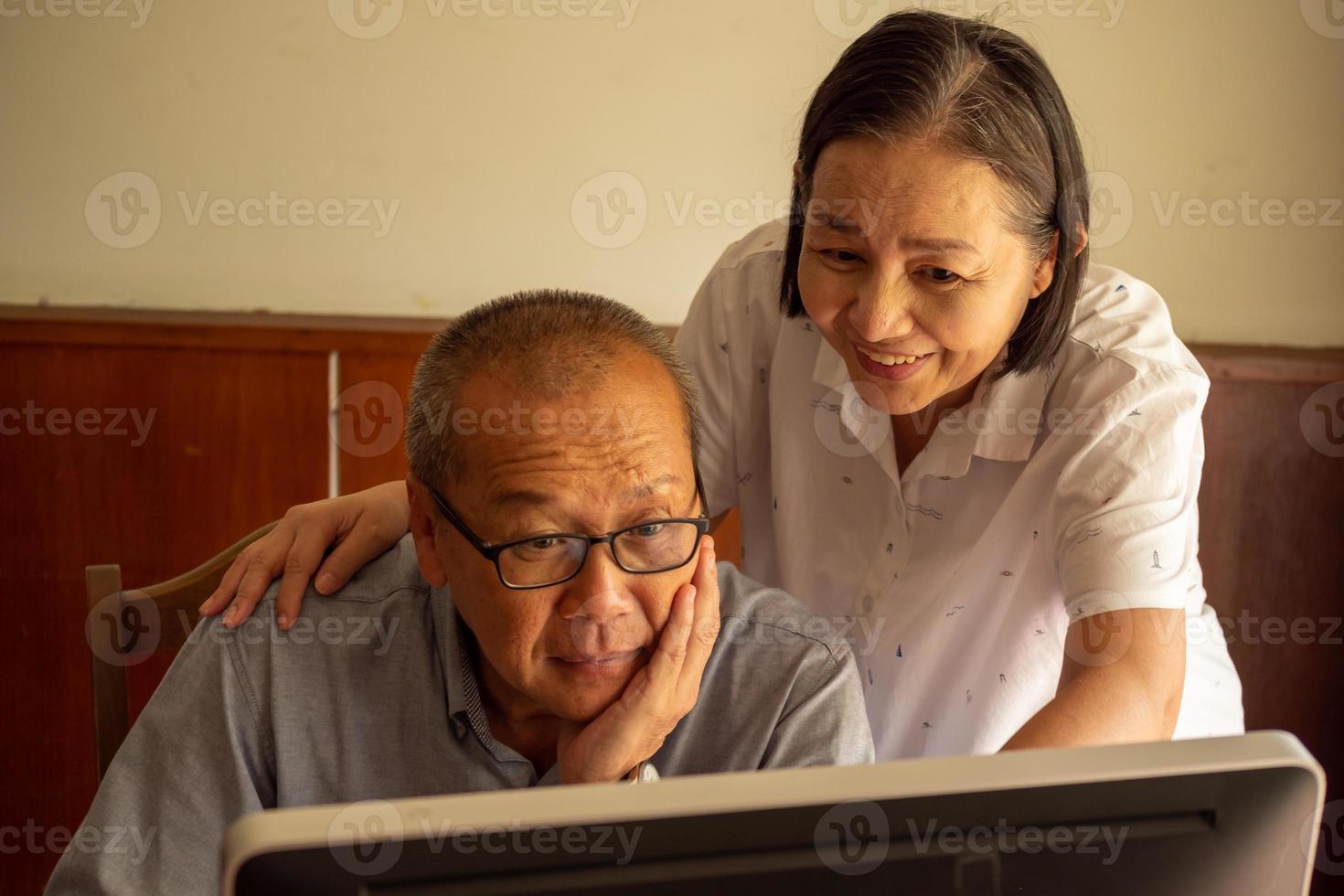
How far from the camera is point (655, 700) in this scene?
1176mm

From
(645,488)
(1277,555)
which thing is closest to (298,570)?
(645,488)

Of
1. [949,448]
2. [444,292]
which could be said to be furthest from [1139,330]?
[444,292]

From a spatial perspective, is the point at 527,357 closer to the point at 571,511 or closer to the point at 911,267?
the point at 571,511

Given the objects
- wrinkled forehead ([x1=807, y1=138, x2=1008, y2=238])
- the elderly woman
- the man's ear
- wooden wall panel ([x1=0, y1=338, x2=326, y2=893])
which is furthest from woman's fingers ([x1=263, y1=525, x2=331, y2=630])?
wooden wall panel ([x1=0, y1=338, x2=326, y2=893])

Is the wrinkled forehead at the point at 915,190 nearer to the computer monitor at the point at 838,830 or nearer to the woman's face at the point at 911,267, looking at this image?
the woman's face at the point at 911,267

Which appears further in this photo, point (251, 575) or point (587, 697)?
point (251, 575)

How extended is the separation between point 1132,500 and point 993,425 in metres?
0.22

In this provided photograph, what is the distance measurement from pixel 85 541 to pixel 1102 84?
2452 millimetres

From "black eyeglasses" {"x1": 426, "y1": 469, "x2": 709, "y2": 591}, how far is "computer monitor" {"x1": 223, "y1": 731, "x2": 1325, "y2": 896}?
63cm

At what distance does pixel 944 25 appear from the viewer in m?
1.39

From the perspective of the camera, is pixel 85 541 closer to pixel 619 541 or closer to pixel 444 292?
pixel 444 292

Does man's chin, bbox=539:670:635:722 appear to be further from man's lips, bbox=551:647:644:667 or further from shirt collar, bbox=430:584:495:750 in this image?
shirt collar, bbox=430:584:495:750

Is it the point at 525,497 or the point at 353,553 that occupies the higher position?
the point at 525,497

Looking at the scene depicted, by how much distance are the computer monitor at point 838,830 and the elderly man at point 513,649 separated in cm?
60
